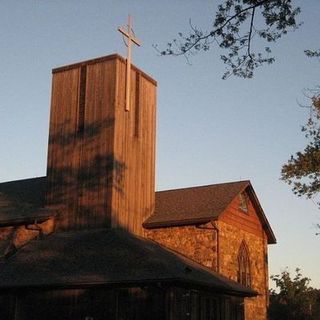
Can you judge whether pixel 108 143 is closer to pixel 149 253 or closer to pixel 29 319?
pixel 149 253

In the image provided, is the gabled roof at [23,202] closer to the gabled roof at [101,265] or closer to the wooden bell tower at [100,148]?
the wooden bell tower at [100,148]

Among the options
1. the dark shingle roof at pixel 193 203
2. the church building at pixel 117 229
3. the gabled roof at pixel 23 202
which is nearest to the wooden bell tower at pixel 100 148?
the church building at pixel 117 229

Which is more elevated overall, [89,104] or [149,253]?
[89,104]

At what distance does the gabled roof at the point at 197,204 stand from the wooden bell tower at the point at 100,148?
927 millimetres

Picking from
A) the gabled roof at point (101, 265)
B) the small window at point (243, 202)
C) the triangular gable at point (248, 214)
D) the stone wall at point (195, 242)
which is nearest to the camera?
the gabled roof at point (101, 265)

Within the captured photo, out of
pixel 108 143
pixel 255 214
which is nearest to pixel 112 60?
pixel 108 143

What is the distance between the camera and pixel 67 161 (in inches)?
1107

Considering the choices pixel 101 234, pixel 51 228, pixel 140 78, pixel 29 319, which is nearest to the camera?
pixel 29 319

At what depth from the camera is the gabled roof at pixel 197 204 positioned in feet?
89.3

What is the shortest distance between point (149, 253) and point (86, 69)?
32.4ft

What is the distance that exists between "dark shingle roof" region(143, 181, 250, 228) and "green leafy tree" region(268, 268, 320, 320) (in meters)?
10.9

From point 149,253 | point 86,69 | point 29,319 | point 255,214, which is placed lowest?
point 29,319

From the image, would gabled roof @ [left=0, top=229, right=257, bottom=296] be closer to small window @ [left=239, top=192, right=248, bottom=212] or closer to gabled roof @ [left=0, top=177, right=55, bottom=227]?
gabled roof @ [left=0, top=177, right=55, bottom=227]

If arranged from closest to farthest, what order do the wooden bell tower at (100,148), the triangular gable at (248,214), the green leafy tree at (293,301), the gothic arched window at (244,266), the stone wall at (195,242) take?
the stone wall at (195,242), the wooden bell tower at (100,148), the triangular gable at (248,214), the gothic arched window at (244,266), the green leafy tree at (293,301)
